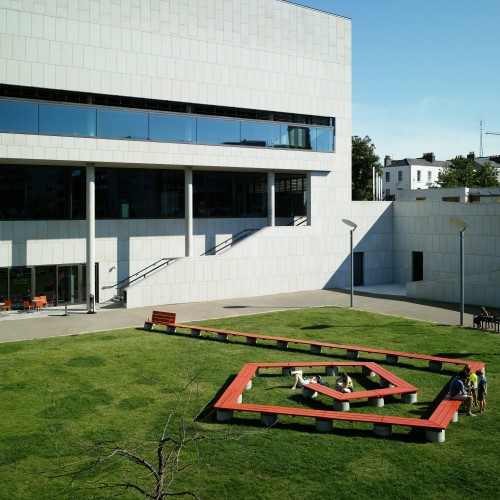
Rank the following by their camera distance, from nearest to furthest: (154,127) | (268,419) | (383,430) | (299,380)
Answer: (383,430) → (268,419) → (299,380) → (154,127)

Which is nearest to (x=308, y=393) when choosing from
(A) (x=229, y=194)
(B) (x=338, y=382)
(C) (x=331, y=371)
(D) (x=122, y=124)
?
(B) (x=338, y=382)

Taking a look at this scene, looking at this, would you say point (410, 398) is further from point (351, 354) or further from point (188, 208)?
point (188, 208)

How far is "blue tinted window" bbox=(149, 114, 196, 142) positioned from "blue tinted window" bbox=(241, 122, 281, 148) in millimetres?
3338

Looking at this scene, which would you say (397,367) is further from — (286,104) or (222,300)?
(286,104)

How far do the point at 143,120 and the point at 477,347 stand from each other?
19559 mm

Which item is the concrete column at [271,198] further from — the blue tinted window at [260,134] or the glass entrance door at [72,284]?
the glass entrance door at [72,284]

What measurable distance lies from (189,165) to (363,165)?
37.6 m

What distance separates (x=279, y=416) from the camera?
1577cm

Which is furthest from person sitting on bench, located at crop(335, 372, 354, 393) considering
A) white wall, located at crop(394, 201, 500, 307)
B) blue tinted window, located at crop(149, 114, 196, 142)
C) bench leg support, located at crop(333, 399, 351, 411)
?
blue tinted window, located at crop(149, 114, 196, 142)

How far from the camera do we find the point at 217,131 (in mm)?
34562

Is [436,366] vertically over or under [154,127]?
under

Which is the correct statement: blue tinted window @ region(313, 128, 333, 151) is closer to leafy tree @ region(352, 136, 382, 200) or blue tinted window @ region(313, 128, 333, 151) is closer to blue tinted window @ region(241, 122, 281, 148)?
blue tinted window @ region(241, 122, 281, 148)

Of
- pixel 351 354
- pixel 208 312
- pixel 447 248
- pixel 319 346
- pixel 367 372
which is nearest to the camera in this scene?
pixel 367 372

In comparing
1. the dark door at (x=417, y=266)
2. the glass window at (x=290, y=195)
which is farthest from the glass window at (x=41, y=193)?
the dark door at (x=417, y=266)
